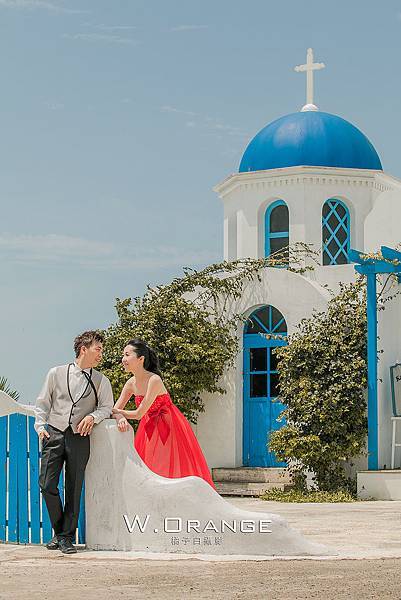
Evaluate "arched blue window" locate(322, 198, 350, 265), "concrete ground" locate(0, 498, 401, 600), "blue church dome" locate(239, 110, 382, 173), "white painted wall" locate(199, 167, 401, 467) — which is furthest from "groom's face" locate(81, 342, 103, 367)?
"blue church dome" locate(239, 110, 382, 173)

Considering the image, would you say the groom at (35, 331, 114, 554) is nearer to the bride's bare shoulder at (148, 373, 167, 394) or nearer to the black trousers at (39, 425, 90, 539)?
the black trousers at (39, 425, 90, 539)

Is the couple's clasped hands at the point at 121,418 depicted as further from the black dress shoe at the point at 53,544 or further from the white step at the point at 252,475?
the white step at the point at 252,475

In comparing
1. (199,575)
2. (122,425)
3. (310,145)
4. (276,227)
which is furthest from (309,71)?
(199,575)

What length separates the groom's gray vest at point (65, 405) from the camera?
9.05 meters

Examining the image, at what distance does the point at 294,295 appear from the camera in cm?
1741

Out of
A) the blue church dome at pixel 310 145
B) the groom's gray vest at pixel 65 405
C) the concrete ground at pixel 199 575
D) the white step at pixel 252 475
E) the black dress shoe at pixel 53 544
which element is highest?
the blue church dome at pixel 310 145

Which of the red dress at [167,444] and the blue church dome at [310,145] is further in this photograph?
the blue church dome at [310,145]

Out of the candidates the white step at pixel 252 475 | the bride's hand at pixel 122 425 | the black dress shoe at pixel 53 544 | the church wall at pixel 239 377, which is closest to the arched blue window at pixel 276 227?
the church wall at pixel 239 377

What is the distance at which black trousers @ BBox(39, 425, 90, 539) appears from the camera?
29.7 feet

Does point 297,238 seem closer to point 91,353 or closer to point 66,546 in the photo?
point 91,353

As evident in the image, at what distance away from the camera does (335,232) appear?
1969 centimetres

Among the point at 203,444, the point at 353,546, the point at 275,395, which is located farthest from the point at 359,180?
the point at 353,546

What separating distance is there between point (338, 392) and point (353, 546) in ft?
22.1

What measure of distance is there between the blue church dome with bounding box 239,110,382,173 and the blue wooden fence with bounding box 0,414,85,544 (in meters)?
11.0
